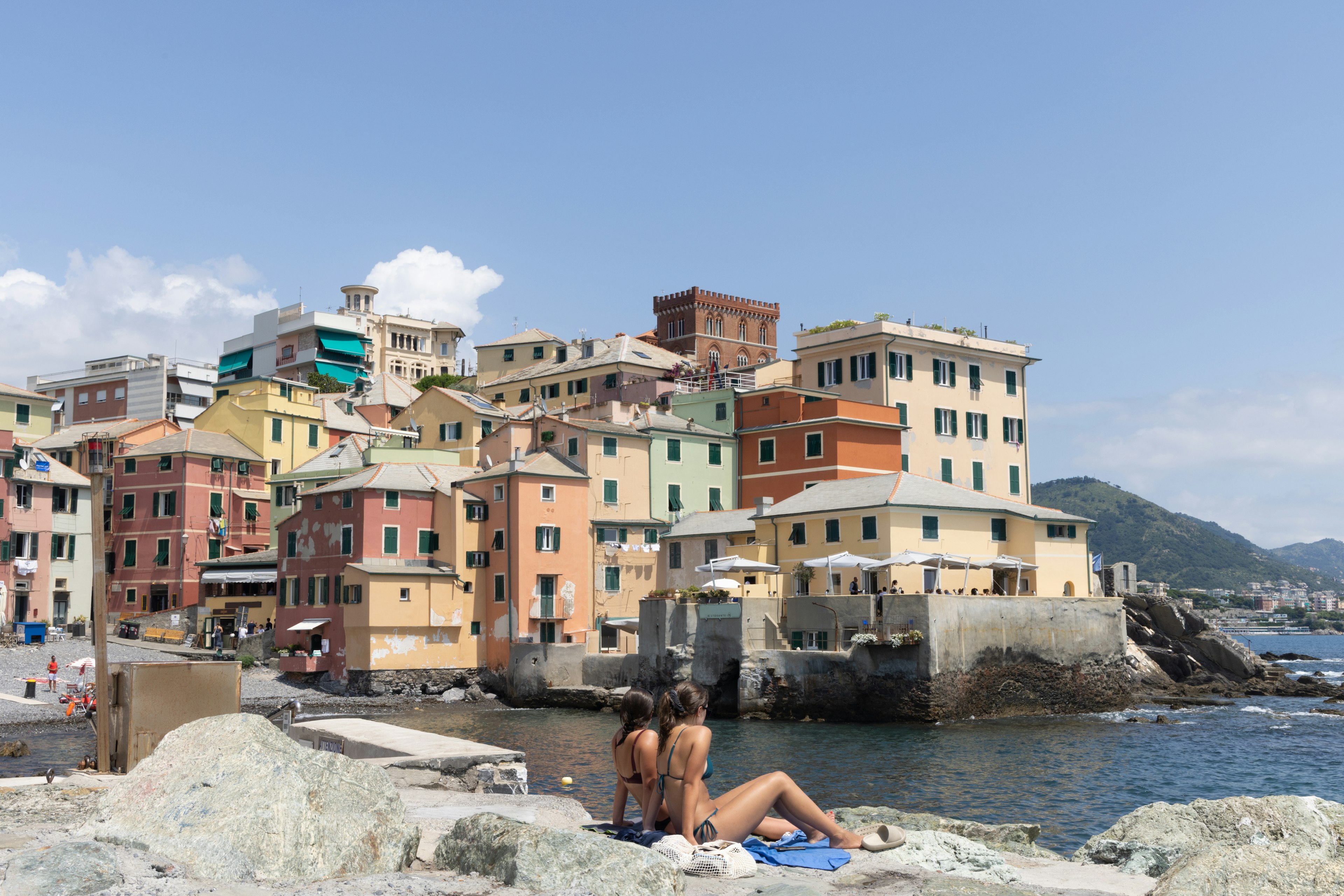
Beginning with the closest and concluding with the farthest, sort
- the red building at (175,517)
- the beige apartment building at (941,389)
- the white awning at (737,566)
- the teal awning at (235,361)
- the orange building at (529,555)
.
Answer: the white awning at (737,566), the orange building at (529,555), the beige apartment building at (941,389), the red building at (175,517), the teal awning at (235,361)

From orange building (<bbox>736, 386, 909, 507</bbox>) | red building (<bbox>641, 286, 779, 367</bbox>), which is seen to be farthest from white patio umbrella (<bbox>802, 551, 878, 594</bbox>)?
red building (<bbox>641, 286, 779, 367</bbox>)

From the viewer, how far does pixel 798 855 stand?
1057 centimetres

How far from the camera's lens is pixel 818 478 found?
205 ft

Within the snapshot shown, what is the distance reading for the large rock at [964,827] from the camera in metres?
13.8

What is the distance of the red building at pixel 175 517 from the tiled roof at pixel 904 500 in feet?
113

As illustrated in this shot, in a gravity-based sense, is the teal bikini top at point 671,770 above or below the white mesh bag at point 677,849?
above

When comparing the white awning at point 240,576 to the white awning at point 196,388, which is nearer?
the white awning at point 240,576

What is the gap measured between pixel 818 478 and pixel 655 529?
29.2ft

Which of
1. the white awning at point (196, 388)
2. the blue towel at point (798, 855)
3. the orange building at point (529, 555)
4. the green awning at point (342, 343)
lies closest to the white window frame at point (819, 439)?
the orange building at point (529, 555)

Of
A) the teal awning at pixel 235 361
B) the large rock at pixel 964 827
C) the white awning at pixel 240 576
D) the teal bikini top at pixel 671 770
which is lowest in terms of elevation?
the large rock at pixel 964 827

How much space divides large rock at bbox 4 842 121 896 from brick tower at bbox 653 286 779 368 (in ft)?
359

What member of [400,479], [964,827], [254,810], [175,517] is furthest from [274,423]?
[254,810]

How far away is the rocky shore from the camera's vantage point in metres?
8.73

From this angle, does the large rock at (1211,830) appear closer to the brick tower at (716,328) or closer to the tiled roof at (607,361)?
the tiled roof at (607,361)
